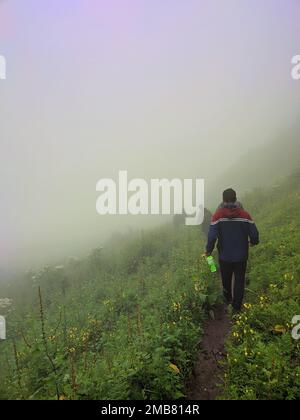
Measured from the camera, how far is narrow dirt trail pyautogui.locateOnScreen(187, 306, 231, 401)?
5812 millimetres

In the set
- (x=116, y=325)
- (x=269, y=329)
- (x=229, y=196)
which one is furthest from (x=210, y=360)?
(x=116, y=325)

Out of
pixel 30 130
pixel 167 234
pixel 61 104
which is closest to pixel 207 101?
pixel 30 130

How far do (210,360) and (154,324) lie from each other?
153 centimetres

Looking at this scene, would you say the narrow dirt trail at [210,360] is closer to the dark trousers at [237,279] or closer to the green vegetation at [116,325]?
the green vegetation at [116,325]

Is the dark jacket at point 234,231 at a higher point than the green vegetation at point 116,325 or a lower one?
higher

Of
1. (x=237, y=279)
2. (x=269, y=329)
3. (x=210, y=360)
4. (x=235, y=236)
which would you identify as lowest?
(x=210, y=360)

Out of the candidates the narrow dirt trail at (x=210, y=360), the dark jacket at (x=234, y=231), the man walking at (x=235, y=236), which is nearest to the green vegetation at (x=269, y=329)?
the narrow dirt trail at (x=210, y=360)

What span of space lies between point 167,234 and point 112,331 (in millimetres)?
8911

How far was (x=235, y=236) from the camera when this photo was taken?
7965 millimetres

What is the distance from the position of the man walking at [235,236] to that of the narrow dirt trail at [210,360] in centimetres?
58

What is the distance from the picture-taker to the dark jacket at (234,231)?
313 inches

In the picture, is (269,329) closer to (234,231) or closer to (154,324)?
(234,231)

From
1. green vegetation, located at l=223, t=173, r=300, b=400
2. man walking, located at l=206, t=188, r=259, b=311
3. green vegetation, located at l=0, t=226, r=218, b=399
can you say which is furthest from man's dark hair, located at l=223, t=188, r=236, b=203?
green vegetation, located at l=0, t=226, r=218, b=399
